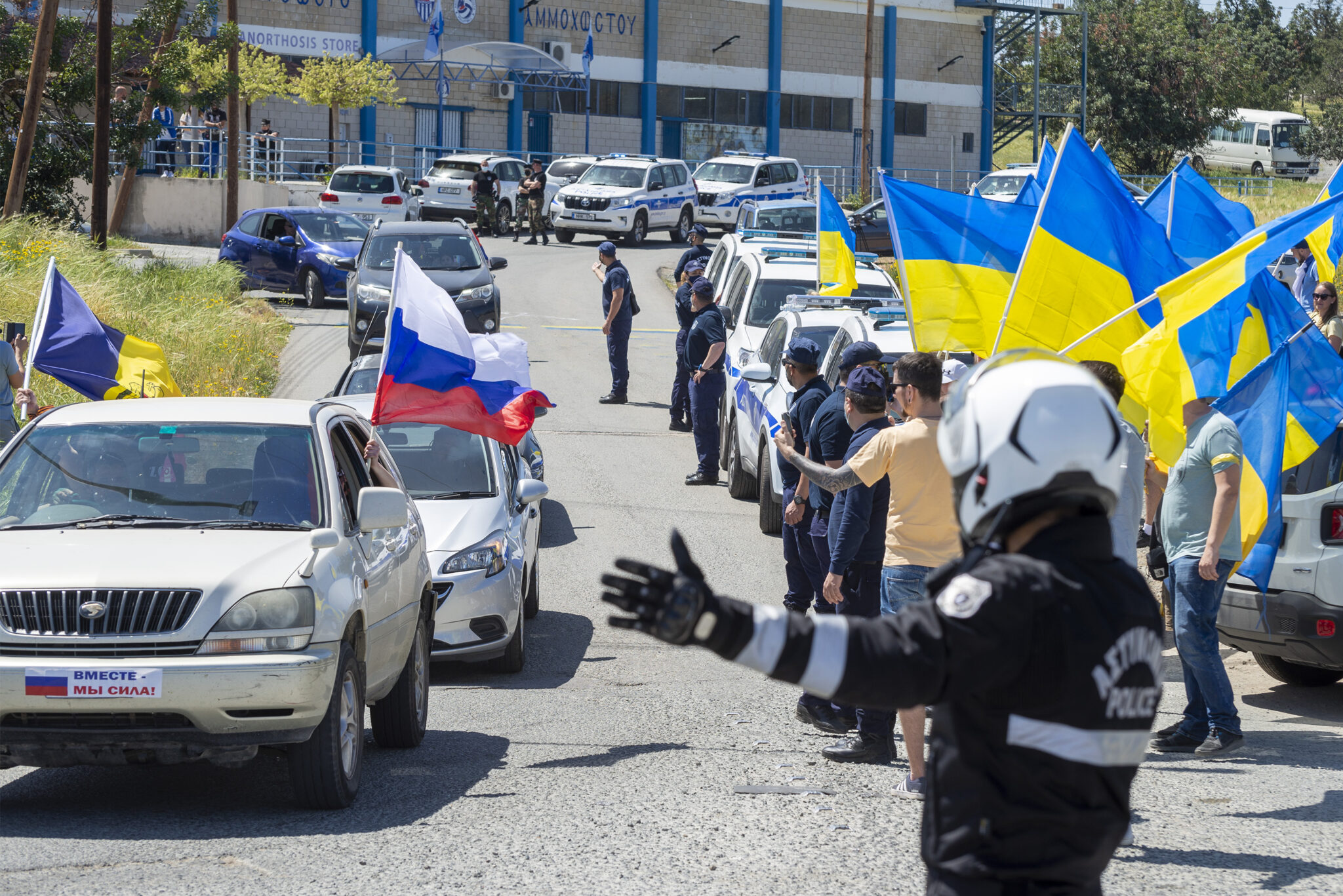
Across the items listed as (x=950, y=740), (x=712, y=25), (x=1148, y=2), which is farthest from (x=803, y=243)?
(x=1148, y=2)

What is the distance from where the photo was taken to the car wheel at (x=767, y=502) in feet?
40.2

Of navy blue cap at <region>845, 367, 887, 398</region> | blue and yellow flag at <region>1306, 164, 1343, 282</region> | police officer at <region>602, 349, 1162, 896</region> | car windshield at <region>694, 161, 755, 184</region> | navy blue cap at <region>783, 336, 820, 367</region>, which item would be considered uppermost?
car windshield at <region>694, 161, 755, 184</region>

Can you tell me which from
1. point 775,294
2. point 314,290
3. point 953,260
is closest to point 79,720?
point 953,260

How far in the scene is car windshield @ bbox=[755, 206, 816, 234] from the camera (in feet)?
84.3

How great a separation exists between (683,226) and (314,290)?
1296 centimetres

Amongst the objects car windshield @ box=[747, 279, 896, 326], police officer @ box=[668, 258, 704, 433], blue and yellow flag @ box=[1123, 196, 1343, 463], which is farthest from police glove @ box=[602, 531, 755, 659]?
police officer @ box=[668, 258, 704, 433]

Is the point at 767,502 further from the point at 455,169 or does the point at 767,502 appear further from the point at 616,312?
the point at 455,169

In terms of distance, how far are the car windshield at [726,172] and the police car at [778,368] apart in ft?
79.5

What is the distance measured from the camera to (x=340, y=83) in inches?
1587

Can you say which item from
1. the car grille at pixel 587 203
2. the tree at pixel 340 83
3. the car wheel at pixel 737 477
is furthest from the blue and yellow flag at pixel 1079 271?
the tree at pixel 340 83

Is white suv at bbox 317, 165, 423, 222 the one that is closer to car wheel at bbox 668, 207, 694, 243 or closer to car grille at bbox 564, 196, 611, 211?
car grille at bbox 564, 196, 611, 211

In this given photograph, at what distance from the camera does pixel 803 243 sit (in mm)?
18469

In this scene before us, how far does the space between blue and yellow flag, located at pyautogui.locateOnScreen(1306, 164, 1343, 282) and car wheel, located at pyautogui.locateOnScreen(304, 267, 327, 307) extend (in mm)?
17196

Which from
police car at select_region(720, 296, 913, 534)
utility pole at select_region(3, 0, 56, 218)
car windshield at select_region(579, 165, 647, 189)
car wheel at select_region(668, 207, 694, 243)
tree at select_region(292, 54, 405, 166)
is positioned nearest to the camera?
police car at select_region(720, 296, 913, 534)
